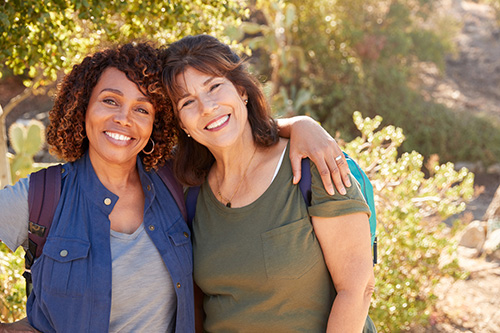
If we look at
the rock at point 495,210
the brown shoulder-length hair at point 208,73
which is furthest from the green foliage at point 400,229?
the rock at point 495,210

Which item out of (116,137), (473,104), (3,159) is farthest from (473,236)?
(473,104)

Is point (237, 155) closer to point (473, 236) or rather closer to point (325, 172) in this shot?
point (325, 172)

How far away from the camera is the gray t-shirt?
2.13 meters

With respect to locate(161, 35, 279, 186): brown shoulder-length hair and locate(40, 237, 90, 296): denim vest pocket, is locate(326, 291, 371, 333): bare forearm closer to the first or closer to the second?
locate(161, 35, 279, 186): brown shoulder-length hair

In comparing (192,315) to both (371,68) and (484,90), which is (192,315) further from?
(484,90)

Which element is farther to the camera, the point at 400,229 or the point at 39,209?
the point at 400,229

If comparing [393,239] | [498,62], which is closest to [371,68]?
[498,62]

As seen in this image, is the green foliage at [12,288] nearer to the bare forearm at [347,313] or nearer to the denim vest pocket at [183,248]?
the denim vest pocket at [183,248]

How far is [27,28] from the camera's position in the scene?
3.02 m

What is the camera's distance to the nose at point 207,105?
2.31 meters

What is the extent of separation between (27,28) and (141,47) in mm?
951

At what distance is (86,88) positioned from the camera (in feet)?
7.95

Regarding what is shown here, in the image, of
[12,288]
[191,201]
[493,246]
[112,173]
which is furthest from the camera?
[493,246]

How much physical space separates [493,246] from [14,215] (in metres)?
5.74
